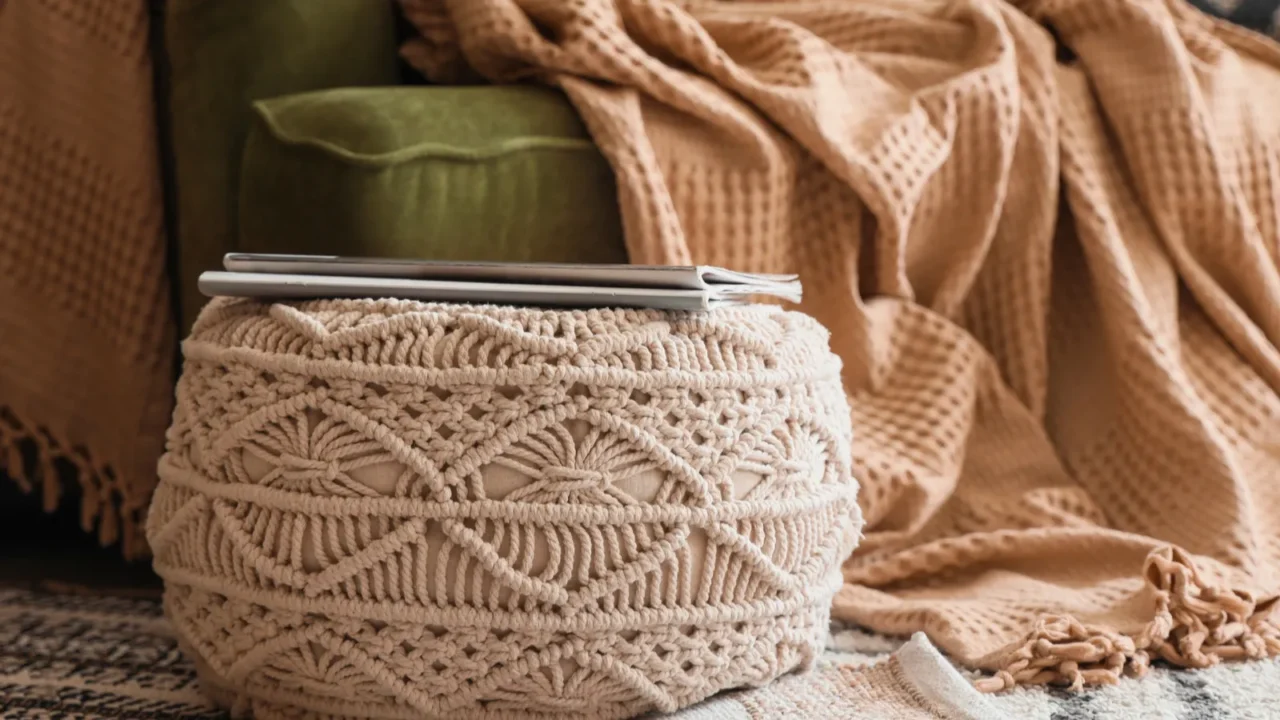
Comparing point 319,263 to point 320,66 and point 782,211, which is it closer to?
point 320,66

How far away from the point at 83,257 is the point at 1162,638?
3.09ft

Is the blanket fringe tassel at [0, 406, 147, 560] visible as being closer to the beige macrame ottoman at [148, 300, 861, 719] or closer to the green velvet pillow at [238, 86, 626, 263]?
the green velvet pillow at [238, 86, 626, 263]

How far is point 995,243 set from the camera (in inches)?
46.3

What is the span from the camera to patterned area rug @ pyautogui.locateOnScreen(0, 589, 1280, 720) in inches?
29.0

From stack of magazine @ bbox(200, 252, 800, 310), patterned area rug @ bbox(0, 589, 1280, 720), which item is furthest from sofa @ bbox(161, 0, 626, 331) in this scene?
patterned area rug @ bbox(0, 589, 1280, 720)

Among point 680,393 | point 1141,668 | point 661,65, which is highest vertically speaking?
point 661,65

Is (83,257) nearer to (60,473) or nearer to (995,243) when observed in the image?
(60,473)

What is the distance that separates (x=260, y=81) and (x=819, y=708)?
65cm

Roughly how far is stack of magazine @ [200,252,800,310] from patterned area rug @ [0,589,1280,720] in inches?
10.7

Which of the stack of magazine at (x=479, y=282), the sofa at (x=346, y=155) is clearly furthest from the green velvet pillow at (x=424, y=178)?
the stack of magazine at (x=479, y=282)

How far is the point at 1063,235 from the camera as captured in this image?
1.21 meters

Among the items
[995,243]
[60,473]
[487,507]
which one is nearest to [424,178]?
[487,507]

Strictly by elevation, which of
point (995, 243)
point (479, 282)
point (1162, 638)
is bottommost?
point (1162, 638)

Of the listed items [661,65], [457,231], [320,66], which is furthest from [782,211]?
[320,66]
